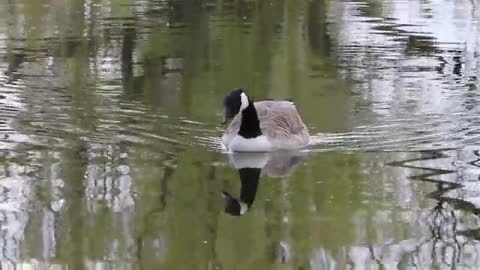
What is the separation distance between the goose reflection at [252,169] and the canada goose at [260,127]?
0.12 m

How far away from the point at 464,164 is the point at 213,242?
12.5 ft

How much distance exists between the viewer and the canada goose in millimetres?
11688

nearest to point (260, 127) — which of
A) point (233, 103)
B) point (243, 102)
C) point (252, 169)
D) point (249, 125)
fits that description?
point (249, 125)

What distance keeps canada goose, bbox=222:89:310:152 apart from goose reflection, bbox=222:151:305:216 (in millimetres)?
122

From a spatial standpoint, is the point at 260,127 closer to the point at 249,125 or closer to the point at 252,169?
the point at 249,125

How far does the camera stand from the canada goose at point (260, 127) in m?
11.7

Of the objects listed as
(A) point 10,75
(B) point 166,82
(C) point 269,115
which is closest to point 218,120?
(C) point 269,115

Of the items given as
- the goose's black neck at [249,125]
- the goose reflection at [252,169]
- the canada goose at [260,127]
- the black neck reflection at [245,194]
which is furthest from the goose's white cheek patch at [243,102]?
the black neck reflection at [245,194]

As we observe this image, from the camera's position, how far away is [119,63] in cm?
A: 1917

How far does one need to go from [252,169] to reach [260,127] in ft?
3.72

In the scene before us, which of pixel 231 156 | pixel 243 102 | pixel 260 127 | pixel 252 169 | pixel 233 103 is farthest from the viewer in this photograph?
pixel 260 127

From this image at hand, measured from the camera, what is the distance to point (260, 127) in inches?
490

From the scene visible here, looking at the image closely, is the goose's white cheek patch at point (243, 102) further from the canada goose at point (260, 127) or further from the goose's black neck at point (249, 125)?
the goose's black neck at point (249, 125)

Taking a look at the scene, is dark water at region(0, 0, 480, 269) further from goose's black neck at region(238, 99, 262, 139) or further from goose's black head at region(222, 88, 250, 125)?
goose's black head at region(222, 88, 250, 125)
